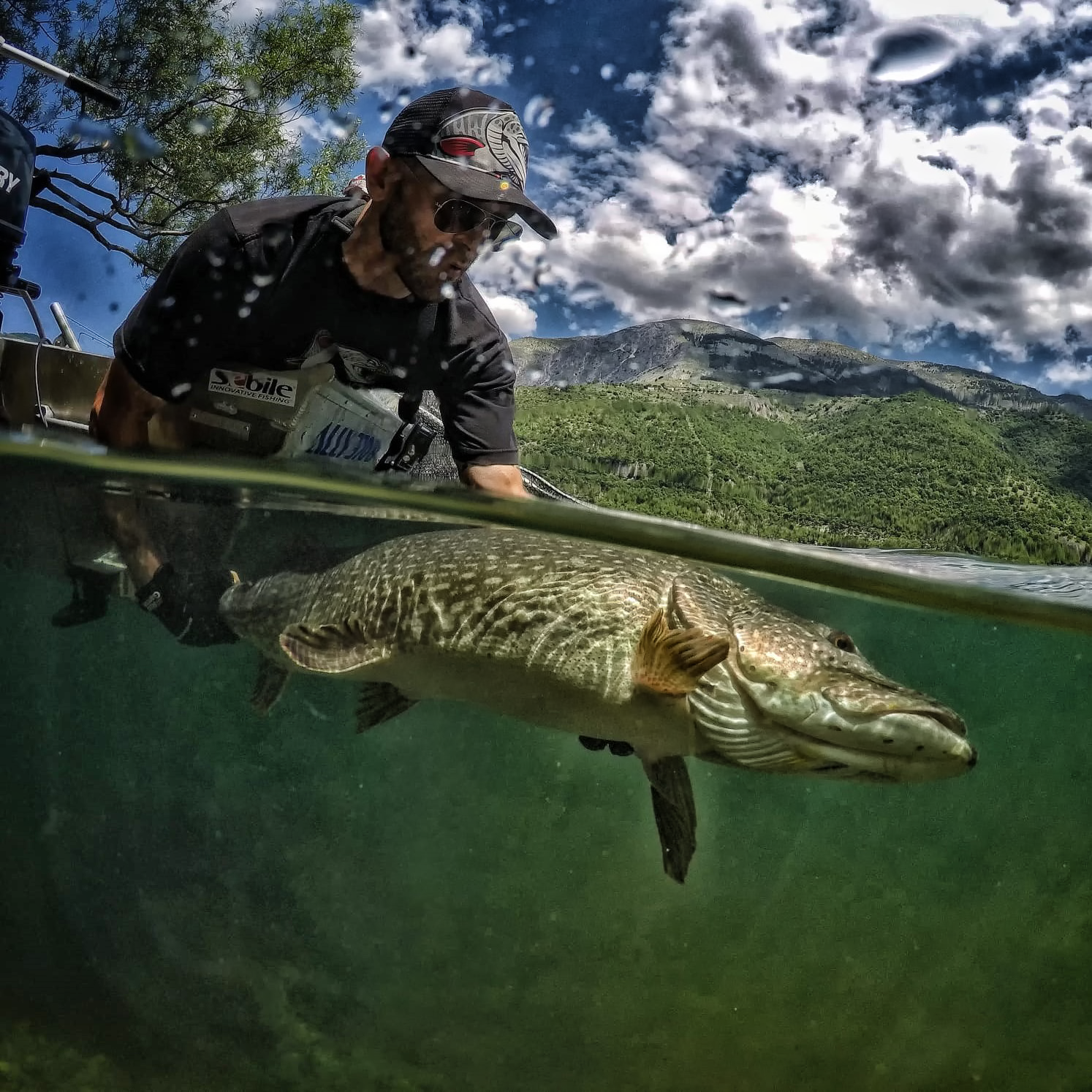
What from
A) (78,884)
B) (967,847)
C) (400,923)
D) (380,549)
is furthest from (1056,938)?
(78,884)

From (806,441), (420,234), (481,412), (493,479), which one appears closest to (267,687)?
(493,479)

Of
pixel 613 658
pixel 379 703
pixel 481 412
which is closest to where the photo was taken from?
pixel 613 658

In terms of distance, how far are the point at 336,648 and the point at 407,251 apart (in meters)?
1.77

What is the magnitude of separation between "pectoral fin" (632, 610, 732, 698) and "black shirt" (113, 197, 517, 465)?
1.90 m

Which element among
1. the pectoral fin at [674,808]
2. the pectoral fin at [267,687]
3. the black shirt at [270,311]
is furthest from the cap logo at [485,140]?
the pectoral fin at [674,808]

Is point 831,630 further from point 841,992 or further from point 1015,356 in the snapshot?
point 1015,356

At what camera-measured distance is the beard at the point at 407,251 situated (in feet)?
12.7

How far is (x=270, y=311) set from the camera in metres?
3.80

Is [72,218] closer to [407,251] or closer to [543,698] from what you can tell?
[407,251]

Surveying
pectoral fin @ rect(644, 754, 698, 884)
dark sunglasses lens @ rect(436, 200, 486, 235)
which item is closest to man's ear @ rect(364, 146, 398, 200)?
dark sunglasses lens @ rect(436, 200, 486, 235)

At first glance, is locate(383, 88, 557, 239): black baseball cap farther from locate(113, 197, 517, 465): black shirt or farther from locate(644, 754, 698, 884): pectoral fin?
locate(644, 754, 698, 884): pectoral fin

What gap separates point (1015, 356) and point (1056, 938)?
145 inches

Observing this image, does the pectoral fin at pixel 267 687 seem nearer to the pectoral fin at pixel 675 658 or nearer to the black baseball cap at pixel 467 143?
the pectoral fin at pixel 675 658

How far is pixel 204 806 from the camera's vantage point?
3.43m
